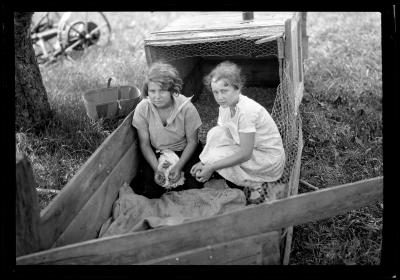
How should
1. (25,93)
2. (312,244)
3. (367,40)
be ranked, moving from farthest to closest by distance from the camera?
(367,40)
(25,93)
(312,244)

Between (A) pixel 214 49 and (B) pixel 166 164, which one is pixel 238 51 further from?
(B) pixel 166 164

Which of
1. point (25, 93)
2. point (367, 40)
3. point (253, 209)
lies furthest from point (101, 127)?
point (367, 40)

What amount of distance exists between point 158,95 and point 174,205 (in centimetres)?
71

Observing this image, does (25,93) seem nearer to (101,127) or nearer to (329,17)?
(101,127)

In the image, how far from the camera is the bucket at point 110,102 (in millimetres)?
4102

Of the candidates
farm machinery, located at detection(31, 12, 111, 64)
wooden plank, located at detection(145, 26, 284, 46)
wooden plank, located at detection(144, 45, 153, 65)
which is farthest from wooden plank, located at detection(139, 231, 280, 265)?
farm machinery, located at detection(31, 12, 111, 64)

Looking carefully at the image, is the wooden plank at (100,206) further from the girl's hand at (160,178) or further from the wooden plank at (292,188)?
the wooden plank at (292,188)

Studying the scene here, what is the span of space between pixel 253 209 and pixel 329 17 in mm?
5443

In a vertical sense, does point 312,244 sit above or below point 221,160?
below

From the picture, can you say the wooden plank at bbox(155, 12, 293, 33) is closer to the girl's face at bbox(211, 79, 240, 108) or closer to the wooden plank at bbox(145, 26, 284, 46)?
the wooden plank at bbox(145, 26, 284, 46)

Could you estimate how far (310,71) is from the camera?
5.38 metres

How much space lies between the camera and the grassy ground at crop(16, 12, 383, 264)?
3062 mm

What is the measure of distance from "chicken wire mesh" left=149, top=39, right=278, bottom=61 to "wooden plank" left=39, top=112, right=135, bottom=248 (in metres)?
0.88
